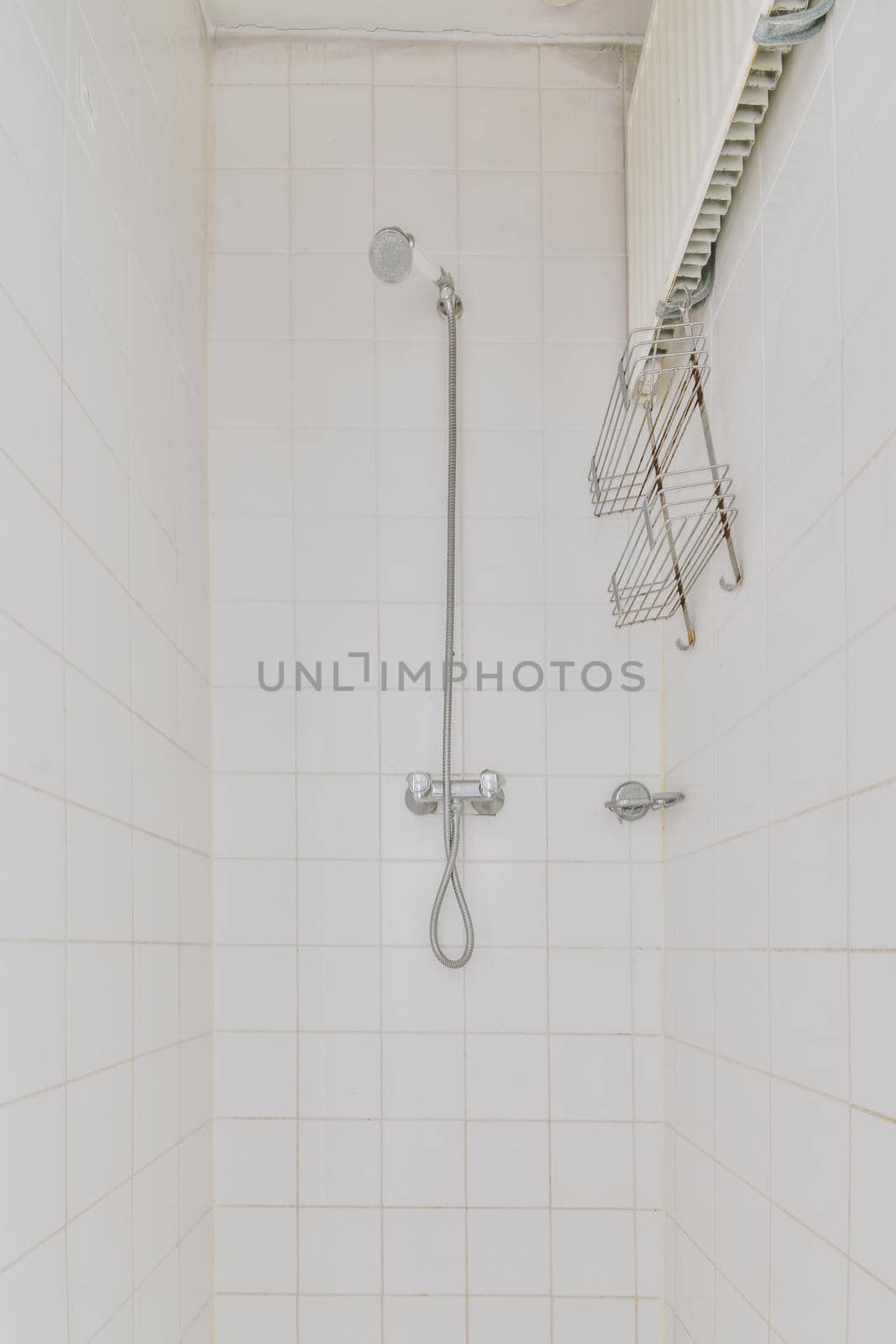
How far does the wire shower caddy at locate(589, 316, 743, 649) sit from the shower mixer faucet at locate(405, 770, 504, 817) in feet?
1.11

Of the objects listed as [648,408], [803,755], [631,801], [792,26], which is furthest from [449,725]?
[792,26]

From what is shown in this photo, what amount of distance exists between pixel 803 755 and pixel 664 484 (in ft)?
2.63

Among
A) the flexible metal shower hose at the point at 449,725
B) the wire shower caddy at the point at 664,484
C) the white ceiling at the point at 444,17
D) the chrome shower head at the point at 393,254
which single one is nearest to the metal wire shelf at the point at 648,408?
the wire shower caddy at the point at 664,484

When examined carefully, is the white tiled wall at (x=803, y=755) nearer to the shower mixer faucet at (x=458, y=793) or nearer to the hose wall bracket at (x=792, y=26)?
the hose wall bracket at (x=792, y=26)

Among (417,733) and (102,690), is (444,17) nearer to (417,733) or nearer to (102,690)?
(417,733)

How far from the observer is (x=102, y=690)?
60.1 inches

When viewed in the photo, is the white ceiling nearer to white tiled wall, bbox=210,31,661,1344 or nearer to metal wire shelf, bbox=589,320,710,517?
white tiled wall, bbox=210,31,661,1344

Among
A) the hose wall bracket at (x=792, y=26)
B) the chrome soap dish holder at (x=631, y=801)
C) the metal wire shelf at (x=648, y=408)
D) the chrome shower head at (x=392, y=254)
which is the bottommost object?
the chrome soap dish holder at (x=631, y=801)

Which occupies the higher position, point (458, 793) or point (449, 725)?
point (449, 725)

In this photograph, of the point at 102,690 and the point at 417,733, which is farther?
the point at 417,733

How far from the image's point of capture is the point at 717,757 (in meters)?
1.88

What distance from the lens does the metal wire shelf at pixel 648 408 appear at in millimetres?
1820

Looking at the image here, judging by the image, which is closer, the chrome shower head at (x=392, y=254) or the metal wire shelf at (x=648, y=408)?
the metal wire shelf at (x=648, y=408)

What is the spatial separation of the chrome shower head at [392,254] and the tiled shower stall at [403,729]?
0.94 ft
